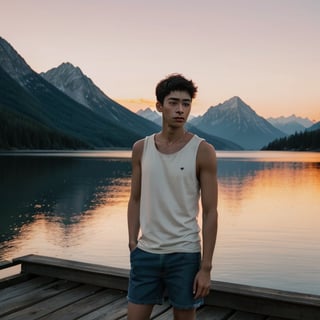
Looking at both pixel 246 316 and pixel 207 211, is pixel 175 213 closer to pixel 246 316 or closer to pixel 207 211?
pixel 207 211

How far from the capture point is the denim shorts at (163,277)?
158 inches

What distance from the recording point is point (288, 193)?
4553cm

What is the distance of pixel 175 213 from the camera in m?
3.99

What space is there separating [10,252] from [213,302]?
14.7m

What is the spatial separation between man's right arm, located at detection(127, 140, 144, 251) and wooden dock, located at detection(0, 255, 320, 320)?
225 cm

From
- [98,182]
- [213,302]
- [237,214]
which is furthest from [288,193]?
[213,302]

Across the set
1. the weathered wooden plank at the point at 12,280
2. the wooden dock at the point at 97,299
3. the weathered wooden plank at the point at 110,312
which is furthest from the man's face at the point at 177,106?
the weathered wooden plank at the point at 12,280

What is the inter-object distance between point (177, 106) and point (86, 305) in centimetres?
381

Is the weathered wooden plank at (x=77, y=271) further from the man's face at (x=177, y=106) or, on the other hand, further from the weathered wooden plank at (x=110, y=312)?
the man's face at (x=177, y=106)

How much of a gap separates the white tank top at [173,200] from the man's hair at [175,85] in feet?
1.51

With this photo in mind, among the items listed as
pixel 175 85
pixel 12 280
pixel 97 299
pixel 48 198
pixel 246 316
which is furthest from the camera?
pixel 48 198

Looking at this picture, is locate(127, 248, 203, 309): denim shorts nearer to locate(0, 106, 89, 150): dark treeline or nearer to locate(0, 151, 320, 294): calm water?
locate(0, 151, 320, 294): calm water

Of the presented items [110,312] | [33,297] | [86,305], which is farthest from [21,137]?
[110,312]

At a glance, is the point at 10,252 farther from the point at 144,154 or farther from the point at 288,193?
the point at 288,193
